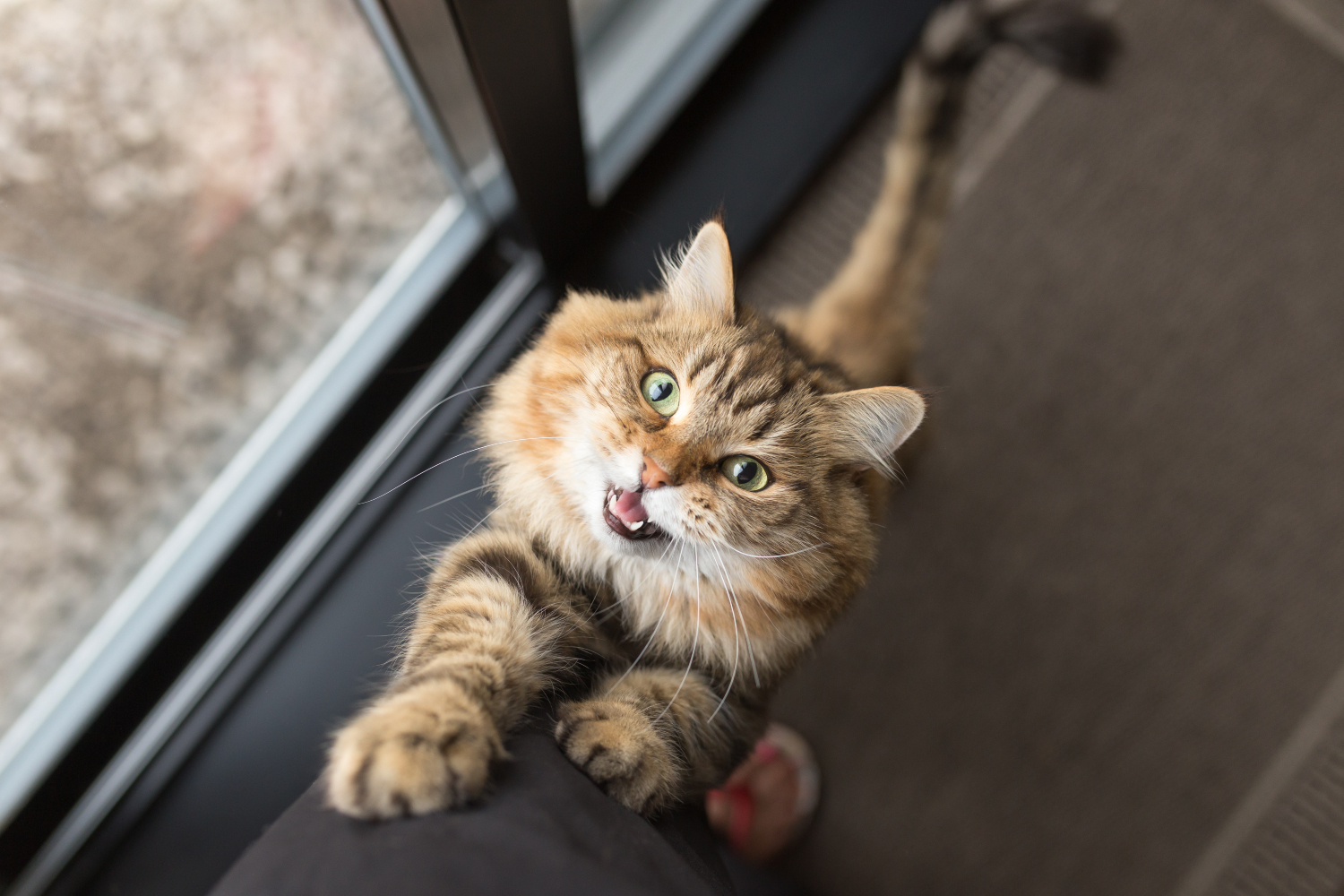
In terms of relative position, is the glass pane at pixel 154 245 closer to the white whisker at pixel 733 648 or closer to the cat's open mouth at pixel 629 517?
the cat's open mouth at pixel 629 517

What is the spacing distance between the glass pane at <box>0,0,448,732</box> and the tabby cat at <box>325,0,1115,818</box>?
53cm

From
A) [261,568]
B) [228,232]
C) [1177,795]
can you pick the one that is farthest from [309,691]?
[1177,795]

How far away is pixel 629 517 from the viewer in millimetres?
848

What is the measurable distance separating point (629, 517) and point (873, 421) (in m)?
0.33

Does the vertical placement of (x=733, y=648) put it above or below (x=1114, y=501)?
below

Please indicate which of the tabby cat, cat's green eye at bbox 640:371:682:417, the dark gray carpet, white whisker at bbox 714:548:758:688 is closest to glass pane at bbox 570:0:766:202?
the dark gray carpet

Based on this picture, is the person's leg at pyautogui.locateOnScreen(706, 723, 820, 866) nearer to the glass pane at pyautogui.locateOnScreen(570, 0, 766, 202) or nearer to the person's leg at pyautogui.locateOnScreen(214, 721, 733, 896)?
the person's leg at pyautogui.locateOnScreen(214, 721, 733, 896)

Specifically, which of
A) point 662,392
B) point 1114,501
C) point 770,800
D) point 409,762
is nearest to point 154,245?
point 662,392

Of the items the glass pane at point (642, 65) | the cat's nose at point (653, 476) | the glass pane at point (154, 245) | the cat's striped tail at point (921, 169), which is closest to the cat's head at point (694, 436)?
the cat's nose at point (653, 476)

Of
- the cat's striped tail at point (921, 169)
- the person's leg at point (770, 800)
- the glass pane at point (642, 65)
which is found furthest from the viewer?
the glass pane at point (642, 65)

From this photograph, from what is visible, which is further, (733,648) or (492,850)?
(733,648)

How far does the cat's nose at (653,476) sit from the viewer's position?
82 cm

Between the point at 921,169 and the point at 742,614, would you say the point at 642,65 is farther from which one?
the point at 742,614

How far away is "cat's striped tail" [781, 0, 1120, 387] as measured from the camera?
1312 millimetres
